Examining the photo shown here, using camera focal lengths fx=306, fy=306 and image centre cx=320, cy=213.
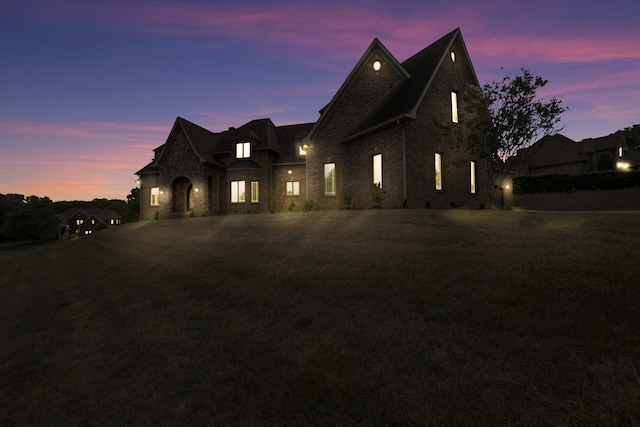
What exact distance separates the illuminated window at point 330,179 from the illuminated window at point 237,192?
394 inches

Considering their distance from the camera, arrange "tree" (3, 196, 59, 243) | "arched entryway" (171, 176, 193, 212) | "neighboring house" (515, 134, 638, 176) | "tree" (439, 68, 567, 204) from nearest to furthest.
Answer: "tree" (439, 68, 567, 204) < "arched entryway" (171, 176, 193, 212) < "neighboring house" (515, 134, 638, 176) < "tree" (3, 196, 59, 243)

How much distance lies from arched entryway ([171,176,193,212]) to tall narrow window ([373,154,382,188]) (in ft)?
63.8

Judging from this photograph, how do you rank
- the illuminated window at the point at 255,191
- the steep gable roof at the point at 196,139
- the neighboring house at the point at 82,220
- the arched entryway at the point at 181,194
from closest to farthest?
the illuminated window at the point at 255,191 < the steep gable roof at the point at 196,139 < the arched entryway at the point at 181,194 < the neighboring house at the point at 82,220

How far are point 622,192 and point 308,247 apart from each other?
28.4 m

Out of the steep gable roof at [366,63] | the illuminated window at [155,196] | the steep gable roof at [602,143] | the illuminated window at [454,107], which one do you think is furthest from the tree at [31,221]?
the steep gable roof at [602,143]

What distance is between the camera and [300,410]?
370cm

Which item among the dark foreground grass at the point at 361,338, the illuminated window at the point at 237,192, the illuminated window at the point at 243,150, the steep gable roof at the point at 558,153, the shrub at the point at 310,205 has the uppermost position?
the steep gable roof at the point at 558,153

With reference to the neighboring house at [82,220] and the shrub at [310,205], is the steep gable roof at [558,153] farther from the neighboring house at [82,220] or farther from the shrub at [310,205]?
the neighboring house at [82,220]

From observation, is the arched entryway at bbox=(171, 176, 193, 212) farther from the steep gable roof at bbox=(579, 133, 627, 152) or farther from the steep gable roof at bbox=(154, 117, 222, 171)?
the steep gable roof at bbox=(579, 133, 627, 152)

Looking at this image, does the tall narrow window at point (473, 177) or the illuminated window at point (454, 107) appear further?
the tall narrow window at point (473, 177)

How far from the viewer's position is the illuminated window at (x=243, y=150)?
29500mm

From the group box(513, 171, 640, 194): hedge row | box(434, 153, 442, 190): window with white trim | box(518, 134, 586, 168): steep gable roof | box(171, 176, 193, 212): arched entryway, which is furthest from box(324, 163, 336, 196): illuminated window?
box(518, 134, 586, 168): steep gable roof

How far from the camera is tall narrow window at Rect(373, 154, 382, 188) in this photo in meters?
18.9

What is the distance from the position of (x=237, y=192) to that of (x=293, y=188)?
5.23 m
